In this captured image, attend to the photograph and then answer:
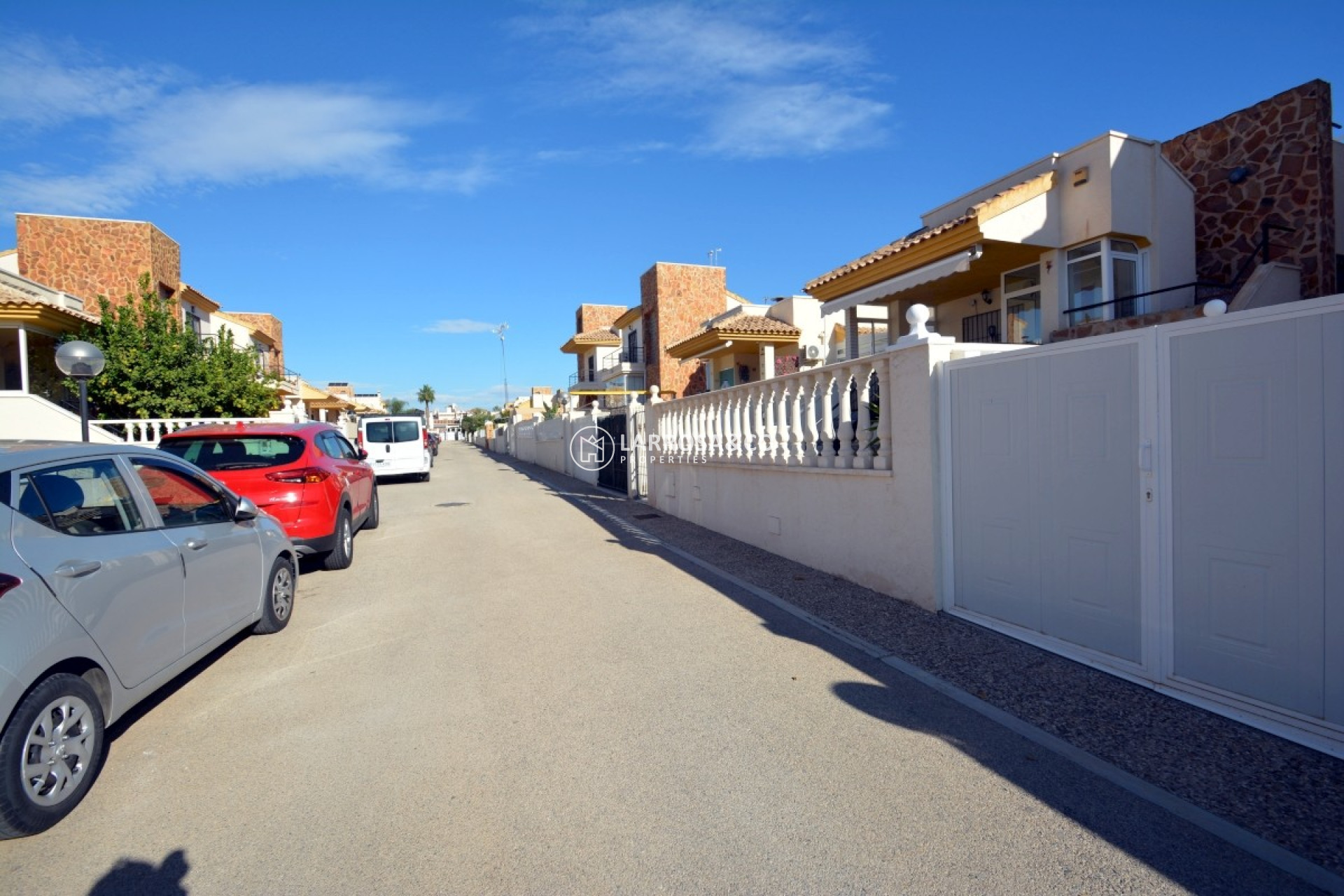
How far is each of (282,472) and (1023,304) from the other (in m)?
12.0

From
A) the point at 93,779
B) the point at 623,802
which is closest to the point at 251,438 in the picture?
the point at 93,779

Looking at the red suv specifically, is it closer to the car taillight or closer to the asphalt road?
the car taillight

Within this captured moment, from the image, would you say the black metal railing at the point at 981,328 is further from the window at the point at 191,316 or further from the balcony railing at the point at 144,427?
the window at the point at 191,316

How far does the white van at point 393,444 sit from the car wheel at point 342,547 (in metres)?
14.2

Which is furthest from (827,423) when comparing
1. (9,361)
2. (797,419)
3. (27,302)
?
(9,361)

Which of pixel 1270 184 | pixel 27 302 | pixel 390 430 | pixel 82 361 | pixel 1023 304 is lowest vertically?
pixel 390 430

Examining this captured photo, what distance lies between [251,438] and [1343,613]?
8.78 meters

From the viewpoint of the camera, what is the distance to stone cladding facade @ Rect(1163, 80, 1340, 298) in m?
11.8

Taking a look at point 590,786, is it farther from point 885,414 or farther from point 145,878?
point 885,414

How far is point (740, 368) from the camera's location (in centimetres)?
2516

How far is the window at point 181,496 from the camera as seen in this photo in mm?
4441

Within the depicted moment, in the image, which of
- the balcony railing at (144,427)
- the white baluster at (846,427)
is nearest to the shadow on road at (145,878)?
the white baluster at (846,427)

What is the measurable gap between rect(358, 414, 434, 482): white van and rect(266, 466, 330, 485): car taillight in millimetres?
14885

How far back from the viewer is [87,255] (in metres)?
20.9
